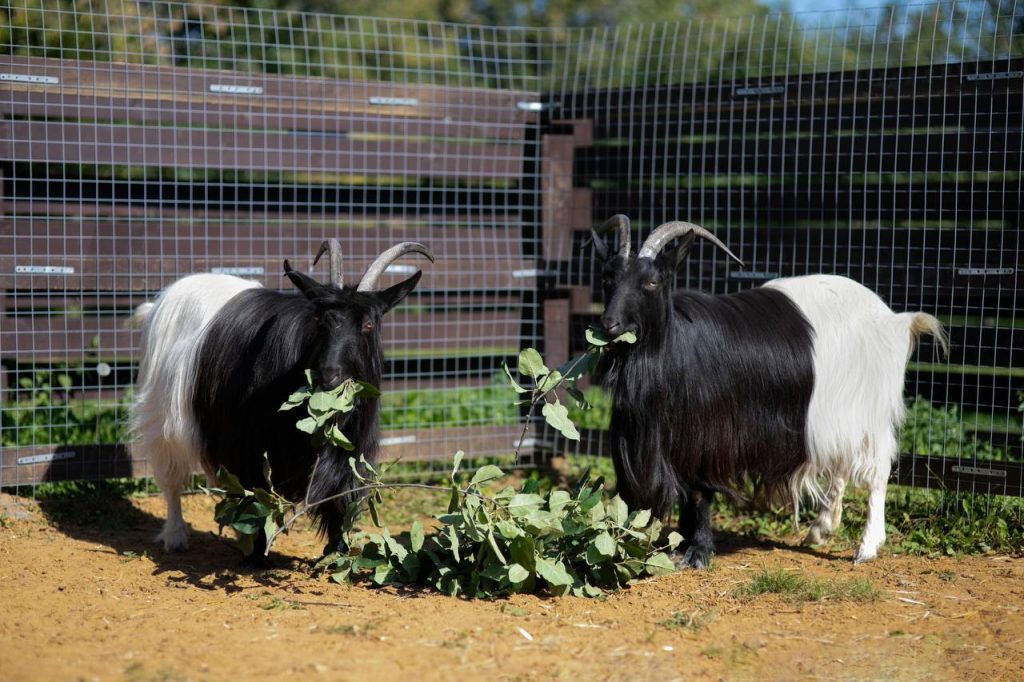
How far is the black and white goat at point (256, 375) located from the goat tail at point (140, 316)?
0.88ft

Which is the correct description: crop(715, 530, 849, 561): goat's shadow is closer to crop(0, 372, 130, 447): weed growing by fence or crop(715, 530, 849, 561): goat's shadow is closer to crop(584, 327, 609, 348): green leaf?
crop(584, 327, 609, 348): green leaf

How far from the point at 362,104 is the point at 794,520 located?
4397 millimetres

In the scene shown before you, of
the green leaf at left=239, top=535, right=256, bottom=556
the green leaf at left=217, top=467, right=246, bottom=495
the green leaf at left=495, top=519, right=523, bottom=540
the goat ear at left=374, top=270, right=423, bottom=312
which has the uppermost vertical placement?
the goat ear at left=374, top=270, right=423, bottom=312

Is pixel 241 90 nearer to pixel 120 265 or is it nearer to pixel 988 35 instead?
pixel 120 265

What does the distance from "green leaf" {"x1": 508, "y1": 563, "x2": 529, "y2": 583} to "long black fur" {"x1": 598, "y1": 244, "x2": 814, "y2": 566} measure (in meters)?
0.99

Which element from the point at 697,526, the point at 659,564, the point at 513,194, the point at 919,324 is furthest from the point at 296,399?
the point at 513,194

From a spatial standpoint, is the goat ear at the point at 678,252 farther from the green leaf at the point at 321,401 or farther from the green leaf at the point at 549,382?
the green leaf at the point at 321,401

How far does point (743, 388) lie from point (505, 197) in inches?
120

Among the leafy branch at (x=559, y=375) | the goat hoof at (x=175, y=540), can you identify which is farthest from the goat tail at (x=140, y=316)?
the leafy branch at (x=559, y=375)

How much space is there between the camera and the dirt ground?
411 cm

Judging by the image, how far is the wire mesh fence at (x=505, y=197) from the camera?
667 centimetres

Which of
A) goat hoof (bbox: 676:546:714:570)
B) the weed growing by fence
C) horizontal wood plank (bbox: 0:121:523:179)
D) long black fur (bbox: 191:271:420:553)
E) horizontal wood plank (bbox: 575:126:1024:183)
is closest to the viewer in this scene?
long black fur (bbox: 191:271:420:553)

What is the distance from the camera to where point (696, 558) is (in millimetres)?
5914

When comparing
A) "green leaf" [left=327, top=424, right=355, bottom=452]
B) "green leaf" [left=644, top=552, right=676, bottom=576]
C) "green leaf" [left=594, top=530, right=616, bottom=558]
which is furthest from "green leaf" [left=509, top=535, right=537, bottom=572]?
"green leaf" [left=327, top=424, right=355, bottom=452]
